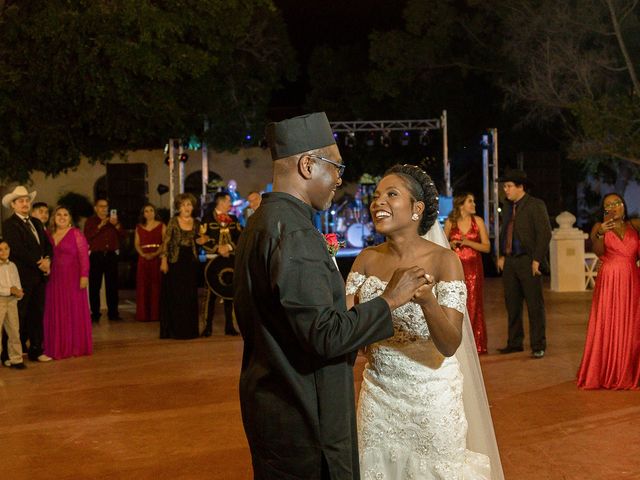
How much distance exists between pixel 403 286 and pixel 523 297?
307 inches

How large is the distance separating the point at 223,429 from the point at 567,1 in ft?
61.5

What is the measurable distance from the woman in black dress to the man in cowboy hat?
6.89 feet

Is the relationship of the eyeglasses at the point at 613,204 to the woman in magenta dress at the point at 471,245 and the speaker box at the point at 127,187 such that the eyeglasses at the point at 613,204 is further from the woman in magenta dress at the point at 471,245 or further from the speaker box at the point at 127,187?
the speaker box at the point at 127,187

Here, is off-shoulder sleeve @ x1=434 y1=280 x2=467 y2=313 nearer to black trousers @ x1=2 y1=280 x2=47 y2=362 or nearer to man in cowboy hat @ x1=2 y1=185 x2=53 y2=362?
man in cowboy hat @ x1=2 y1=185 x2=53 y2=362

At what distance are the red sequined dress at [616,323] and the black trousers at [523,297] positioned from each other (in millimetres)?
1566

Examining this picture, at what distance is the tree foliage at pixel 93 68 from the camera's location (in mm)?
14688

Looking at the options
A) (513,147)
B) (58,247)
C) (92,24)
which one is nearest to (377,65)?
(513,147)

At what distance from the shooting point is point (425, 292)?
3400 mm

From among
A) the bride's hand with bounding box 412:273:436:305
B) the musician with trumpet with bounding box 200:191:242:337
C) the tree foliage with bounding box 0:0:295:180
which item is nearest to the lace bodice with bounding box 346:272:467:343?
the bride's hand with bounding box 412:273:436:305

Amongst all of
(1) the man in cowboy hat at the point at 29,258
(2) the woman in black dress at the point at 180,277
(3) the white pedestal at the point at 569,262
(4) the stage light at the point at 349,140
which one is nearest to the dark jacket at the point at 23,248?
Answer: (1) the man in cowboy hat at the point at 29,258

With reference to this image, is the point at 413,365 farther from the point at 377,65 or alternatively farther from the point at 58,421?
the point at 377,65

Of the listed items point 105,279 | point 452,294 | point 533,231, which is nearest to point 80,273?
point 105,279

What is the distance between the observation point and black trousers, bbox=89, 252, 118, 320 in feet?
48.2

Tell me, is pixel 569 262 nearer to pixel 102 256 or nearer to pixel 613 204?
pixel 102 256
